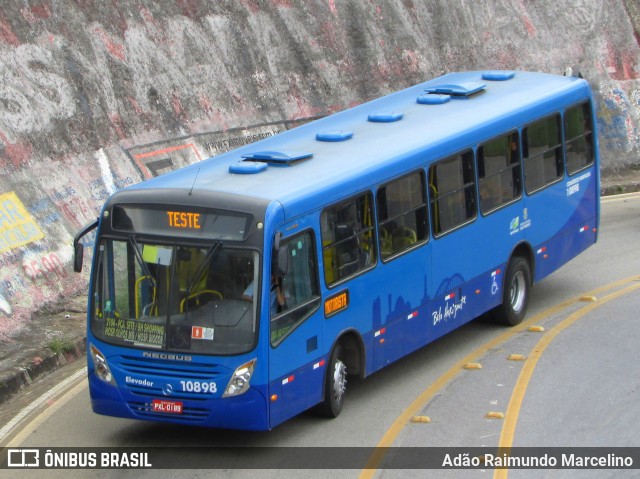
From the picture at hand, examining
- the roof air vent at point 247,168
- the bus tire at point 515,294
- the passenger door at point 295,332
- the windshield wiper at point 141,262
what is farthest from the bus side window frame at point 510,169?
the windshield wiper at point 141,262

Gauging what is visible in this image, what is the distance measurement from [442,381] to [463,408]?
965mm

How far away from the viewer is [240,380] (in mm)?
10453

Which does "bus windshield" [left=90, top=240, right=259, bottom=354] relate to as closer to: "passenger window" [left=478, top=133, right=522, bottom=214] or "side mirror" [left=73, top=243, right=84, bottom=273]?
"side mirror" [left=73, top=243, right=84, bottom=273]

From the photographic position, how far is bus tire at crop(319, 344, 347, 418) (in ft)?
38.2

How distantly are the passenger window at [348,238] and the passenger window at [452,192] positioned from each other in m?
1.38

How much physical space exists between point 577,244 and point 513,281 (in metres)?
1.88

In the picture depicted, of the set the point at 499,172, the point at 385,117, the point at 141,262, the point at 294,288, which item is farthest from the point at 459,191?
the point at 141,262

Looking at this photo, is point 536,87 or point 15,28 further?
point 15,28

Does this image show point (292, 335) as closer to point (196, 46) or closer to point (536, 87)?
point (536, 87)

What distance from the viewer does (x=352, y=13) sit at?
24.4 metres

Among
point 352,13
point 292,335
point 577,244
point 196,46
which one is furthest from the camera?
point 352,13

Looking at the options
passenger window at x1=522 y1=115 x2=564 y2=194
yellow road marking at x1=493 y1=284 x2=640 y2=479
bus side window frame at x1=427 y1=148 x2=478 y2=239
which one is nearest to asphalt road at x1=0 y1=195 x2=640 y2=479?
yellow road marking at x1=493 y1=284 x2=640 y2=479

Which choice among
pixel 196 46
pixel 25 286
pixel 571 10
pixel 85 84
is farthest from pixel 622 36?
pixel 25 286

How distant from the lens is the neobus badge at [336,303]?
11.5 m
